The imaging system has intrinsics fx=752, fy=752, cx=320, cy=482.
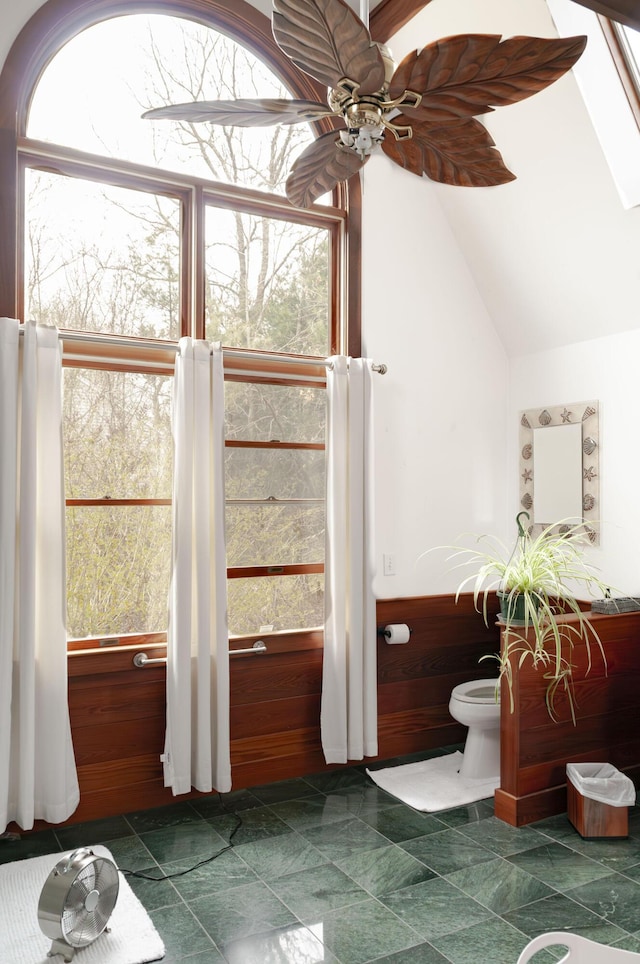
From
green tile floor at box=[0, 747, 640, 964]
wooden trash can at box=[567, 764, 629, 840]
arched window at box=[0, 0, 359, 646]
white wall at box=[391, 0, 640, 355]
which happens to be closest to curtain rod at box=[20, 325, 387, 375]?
arched window at box=[0, 0, 359, 646]

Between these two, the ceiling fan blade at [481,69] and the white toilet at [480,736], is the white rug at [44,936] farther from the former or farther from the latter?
the ceiling fan blade at [481,69]

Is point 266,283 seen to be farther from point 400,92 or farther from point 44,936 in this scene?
point 44,936

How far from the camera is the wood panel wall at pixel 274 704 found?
305 centimetres

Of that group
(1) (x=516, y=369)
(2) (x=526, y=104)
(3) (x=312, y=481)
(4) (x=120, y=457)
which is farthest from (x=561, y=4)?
(4) (x=120, y=457)

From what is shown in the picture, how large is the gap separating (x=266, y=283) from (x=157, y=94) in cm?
93

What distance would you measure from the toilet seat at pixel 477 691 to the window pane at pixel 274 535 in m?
0.92

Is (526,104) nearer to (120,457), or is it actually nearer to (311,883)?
(120,457)

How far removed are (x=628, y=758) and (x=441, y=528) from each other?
1389 millimetres

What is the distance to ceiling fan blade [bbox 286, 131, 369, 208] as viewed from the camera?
1.87m

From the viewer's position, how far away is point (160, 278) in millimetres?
3279

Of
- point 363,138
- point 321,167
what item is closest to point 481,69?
point 363,138

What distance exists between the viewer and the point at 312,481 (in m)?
3.61

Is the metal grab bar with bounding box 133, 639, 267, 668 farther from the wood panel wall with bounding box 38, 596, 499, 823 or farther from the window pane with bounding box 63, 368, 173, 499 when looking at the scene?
the window pane with bounding box 63, 368, 173, 499

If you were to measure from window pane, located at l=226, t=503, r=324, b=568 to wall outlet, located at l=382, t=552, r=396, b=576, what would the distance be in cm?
34
